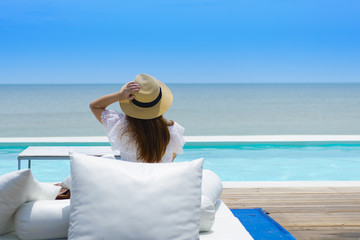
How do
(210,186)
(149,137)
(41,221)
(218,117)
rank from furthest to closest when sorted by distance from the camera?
(218,117), (149,137), (210,186), (41,221)

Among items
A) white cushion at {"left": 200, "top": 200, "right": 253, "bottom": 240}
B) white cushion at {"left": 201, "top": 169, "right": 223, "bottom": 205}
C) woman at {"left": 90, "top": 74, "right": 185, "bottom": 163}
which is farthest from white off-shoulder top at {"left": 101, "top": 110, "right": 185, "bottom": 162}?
white cushion at {"left": 200, "top": 200, "right": 253, "bottom": 240}

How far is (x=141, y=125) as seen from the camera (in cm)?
215

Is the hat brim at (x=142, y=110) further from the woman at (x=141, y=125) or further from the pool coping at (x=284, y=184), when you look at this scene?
the pool coping at (x=284, y=184)

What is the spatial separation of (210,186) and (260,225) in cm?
117

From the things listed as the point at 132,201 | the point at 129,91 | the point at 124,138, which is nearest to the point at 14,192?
the point at 132,201

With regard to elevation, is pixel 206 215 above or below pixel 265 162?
below

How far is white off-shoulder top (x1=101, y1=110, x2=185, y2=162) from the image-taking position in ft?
7.09

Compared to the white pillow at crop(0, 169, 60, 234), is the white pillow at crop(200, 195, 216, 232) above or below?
below

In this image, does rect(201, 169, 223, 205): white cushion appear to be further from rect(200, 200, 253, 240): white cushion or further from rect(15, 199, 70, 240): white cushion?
rect(15, 199, 70, 240): white cushion

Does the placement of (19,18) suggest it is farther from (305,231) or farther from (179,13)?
(305,231)

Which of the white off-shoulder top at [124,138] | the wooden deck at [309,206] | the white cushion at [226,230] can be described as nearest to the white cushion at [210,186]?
the white cushion at [226,230]

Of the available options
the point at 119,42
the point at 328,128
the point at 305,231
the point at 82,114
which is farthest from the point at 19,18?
the point at 305,231

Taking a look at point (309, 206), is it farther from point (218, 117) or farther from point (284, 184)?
point (218, 117)

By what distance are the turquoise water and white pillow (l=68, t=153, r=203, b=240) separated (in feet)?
15.0
